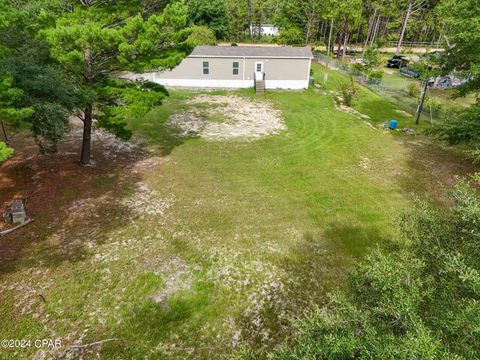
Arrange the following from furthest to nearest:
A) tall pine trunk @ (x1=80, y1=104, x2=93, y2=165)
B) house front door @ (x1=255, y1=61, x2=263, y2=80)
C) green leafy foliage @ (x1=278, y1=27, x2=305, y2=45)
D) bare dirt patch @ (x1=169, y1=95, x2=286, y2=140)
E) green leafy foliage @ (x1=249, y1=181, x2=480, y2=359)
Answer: green leafy foliage @ (x1=278, y1=27, x2=305, y2=45), house front door @ (x1=255, y1=61, x2=263, y2=80), bare dirt patch @ (x1=169, y1=95, x2=286, y2=140), tall pine trunk @ (x1=80, y1=104, x2=93, y2=165), green leafy foliage @ (x1=249, y1=181, x2=480, y2=359)

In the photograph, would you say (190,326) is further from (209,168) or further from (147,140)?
(147,140)

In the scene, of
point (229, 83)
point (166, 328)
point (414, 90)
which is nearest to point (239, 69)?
point (229, 83)

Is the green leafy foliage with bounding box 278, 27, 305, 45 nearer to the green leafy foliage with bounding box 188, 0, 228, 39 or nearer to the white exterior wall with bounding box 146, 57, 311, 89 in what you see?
the green leafy foliage with bounding box 188, 0, 228, 39

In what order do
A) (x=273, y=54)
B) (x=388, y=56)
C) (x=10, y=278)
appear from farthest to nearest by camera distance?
(x=388, y=56) < (x=273, y=54) < (x=10, y=278)

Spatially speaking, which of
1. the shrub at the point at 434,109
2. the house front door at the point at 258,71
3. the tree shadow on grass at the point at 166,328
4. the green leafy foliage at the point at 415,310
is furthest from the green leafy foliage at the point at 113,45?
the shrub at the point at 434,109

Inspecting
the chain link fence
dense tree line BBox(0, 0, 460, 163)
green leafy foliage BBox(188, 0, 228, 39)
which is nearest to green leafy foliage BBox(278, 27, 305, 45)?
the chain link fence

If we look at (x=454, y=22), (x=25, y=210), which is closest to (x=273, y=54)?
(x=454, y=22)
